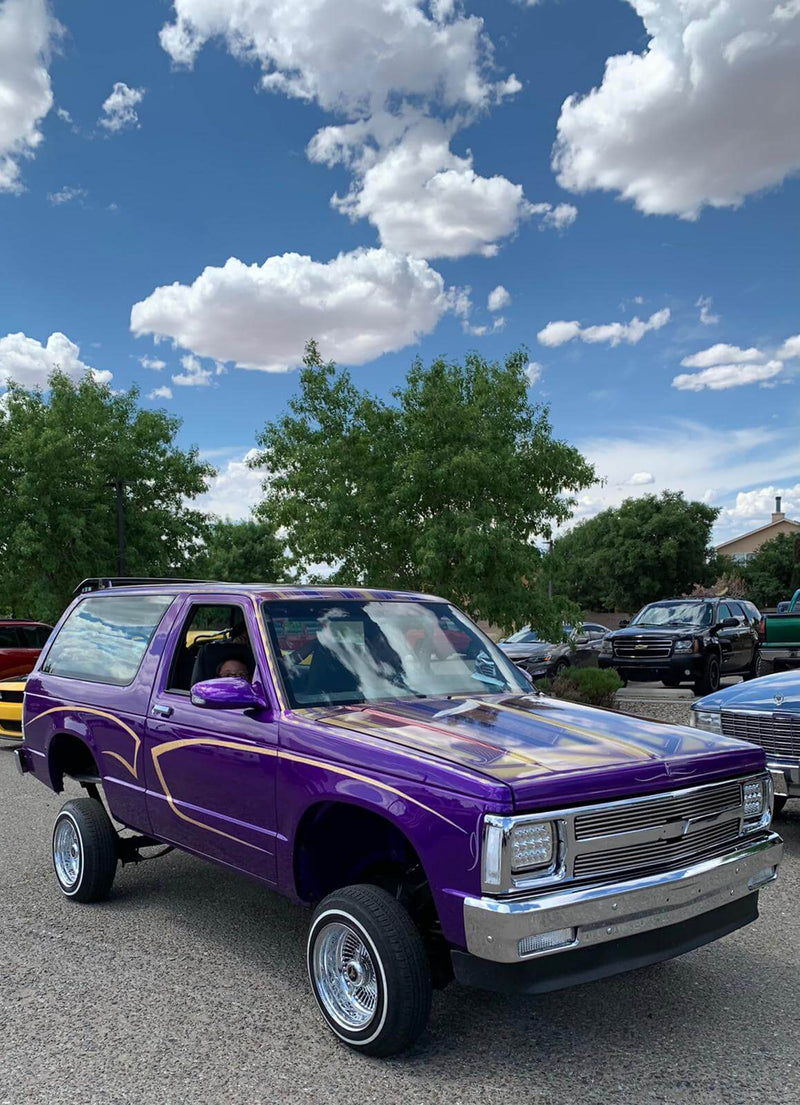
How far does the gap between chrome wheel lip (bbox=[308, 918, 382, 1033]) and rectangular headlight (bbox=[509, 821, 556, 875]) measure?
770 mm

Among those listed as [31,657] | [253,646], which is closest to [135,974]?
[253,646]

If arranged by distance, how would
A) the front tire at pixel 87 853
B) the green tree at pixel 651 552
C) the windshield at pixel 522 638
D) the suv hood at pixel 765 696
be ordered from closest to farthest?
the front tire at pixel 87 853, the suv hood at pixel 765 696, the windshield at pixel 522 638, the green tree at pixel 651 552

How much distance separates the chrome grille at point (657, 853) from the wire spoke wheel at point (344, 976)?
3.05 ft

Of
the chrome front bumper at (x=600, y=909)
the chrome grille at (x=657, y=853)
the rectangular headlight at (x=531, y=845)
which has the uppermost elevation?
the rectangular headlight at (x=531, y=845)

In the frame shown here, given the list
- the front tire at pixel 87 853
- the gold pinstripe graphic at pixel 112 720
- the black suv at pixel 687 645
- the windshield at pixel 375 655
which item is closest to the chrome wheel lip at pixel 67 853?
the front tire at pixel 87 853

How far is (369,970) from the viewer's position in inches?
139

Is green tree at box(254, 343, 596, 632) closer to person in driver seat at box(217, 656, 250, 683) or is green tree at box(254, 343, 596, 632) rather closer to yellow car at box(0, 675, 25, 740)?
yellow car at box(0, 675, 25, 740)

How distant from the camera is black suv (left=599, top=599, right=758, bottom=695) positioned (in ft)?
58.1

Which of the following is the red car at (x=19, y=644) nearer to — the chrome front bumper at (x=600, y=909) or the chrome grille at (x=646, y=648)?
the chrome grille at (x=646, y=648)

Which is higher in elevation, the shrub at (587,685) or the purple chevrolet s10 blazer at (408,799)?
the purple chevrolet s10 blazer at (408,799)

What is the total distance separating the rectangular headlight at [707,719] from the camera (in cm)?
702

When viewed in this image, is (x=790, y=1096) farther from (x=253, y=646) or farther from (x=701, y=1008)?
(x=253, y=646)

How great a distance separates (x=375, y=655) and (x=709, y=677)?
14697 millimetres

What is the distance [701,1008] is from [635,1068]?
68 cm
